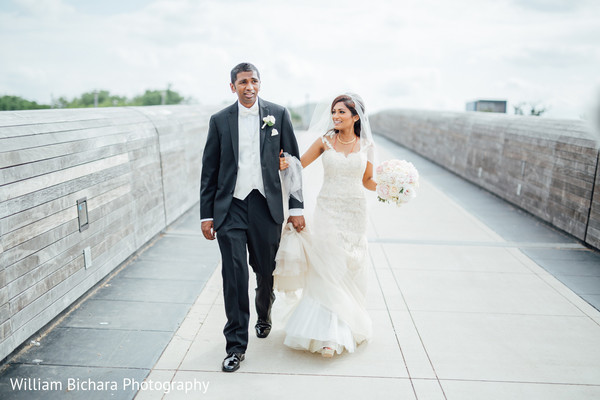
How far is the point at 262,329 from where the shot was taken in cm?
432

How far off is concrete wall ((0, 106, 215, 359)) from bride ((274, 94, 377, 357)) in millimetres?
2031

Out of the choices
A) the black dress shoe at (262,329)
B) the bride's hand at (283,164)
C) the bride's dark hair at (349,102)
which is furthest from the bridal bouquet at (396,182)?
the black dress shoe at (262,329)

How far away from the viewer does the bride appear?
397cm

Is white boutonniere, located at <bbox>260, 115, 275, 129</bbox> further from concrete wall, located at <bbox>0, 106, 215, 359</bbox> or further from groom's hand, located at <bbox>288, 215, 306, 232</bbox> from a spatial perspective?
concrete wall, located at <bbox>0, 106, 215, 359</bbox>

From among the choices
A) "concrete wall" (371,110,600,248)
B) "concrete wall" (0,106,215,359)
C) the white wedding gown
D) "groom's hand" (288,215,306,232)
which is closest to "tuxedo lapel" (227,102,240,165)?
"groom's hand" (288,215,306,232)

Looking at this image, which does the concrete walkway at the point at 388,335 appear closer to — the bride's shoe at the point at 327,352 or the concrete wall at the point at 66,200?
the bride's shoe at the point at 327,352

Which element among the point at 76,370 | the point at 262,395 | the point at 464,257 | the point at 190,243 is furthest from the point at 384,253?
the point at 76,370

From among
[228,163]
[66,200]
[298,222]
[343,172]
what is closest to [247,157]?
[228,163]

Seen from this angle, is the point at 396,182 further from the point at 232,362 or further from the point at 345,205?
the point at 232,362

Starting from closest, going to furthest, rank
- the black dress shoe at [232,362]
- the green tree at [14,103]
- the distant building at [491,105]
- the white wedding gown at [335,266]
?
the black dress shoe at [232,362], the white wedding gown at [335,266], the distant building at [491,105], the green tree at [14,103]

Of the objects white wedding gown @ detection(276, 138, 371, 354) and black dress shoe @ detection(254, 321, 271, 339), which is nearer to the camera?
white wedding gown @ detection(276, 138, 371, 354)

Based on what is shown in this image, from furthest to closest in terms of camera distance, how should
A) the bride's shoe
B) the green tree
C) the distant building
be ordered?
1. the green tree
2. the distant building
3. the bride's shoe

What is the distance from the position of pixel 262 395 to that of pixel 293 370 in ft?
1.31

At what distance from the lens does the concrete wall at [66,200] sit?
12.6 feet
